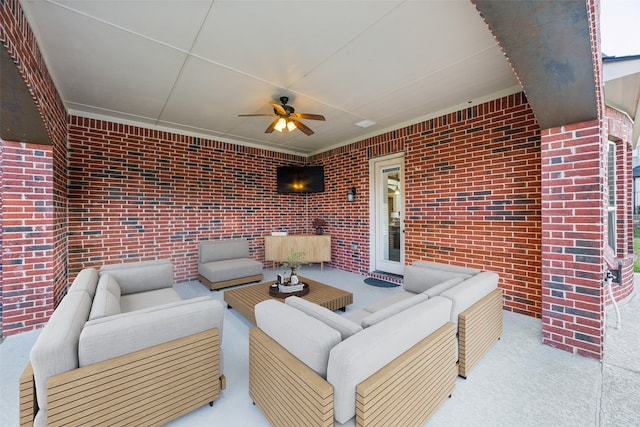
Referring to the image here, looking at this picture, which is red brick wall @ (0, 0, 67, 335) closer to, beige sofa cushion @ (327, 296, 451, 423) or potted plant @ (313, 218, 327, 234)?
beige sofa cushion @ (327, 296, 451, 423)

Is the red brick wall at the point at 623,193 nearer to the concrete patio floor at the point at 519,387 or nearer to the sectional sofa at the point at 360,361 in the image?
the concrete patio floor at the point at 519,387

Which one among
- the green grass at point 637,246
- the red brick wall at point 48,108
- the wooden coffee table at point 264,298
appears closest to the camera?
the red brick wall at point 48,108

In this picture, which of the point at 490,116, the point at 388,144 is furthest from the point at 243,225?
the point at 490,116

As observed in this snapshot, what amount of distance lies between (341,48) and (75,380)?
120 inches

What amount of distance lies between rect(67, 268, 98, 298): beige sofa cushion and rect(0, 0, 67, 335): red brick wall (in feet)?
2.96

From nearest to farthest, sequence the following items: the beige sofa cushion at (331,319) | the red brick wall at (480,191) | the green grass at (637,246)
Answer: the beige sofa cushion at (331,319) → the red brick wall at (480,191) → the green grass at (637,246)

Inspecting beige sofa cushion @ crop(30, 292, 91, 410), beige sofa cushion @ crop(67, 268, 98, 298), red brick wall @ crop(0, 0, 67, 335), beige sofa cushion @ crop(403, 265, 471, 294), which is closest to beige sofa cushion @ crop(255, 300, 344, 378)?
beige sofa cushion @ crop(30, 292, 91, 410)

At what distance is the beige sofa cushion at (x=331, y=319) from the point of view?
141 cm

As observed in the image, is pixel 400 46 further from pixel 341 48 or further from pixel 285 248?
pixel 285 248

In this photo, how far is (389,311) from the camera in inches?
65.4

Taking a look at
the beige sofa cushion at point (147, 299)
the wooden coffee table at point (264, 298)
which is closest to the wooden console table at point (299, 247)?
the wooden coffee table at point (264, 298)

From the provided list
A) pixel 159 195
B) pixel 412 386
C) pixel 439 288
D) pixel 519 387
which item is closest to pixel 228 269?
pixel 159 195

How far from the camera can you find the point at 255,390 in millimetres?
1679

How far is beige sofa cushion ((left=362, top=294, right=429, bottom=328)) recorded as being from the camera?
1.53 meters
